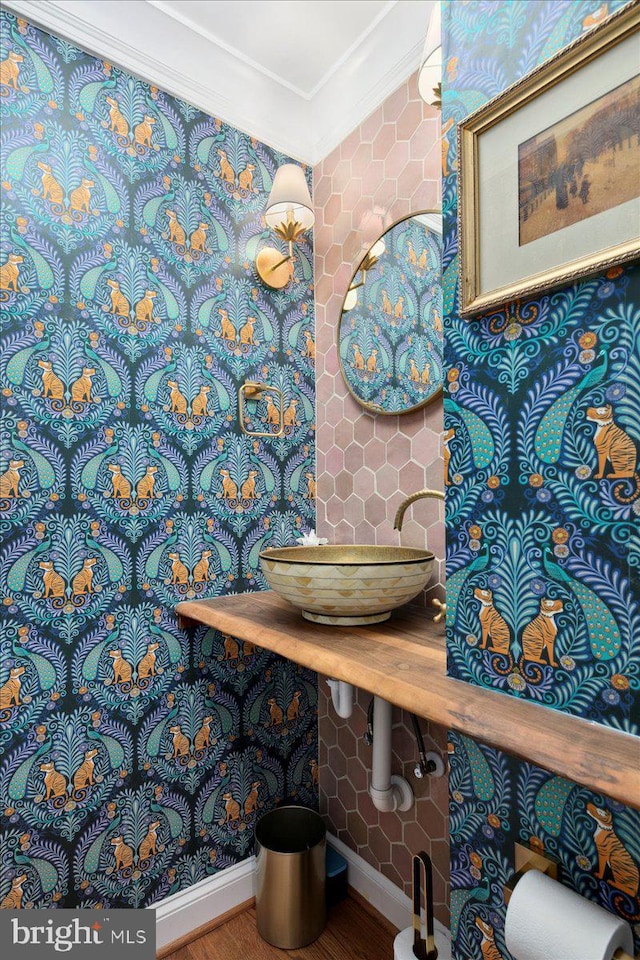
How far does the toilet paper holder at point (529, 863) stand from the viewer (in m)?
0.75

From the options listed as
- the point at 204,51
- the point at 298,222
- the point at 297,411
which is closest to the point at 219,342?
the point at 297,411

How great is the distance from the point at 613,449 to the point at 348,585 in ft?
1.89

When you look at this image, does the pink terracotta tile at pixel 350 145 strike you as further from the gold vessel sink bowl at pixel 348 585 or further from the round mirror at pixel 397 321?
the gold vessel sink bowl at pixel 348 585

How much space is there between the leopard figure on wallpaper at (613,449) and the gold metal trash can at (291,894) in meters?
1.39

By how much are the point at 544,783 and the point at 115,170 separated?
5.59 feet

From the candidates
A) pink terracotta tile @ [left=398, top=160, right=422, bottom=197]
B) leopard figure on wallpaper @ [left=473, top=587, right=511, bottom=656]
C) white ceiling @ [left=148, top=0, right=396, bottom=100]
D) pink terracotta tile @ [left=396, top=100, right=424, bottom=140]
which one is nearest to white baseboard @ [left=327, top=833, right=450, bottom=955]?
leopard figure on wallpaper @ [left=473, top=587, right=511, bottom=656]

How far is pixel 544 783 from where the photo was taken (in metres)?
0.77

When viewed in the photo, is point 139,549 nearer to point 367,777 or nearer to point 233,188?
point 367,777


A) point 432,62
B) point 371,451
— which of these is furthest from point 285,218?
point 371,451

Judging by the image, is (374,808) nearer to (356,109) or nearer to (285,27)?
(356,109)

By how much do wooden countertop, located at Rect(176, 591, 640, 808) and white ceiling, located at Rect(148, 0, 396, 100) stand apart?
1679mm

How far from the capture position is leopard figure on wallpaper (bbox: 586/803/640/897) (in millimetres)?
677

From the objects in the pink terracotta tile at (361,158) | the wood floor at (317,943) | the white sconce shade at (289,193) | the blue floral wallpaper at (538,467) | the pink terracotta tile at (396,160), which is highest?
the pink terracotta tile at (361,158)

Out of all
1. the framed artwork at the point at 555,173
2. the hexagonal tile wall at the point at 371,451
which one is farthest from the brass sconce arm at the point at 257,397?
the framed artwork at the point at 555,173
